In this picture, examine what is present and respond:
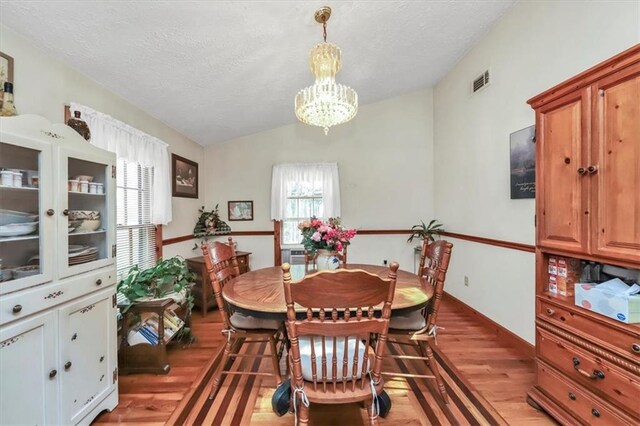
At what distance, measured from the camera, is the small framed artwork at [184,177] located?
353 cm

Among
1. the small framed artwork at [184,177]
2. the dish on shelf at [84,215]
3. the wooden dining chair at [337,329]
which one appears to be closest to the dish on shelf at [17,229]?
the dish on shelf at [84,215]

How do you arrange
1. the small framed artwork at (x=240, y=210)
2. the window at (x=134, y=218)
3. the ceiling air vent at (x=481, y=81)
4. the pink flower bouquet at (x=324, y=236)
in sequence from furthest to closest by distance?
the small framed artwork at (x=240, y=210) → the ceiling air vent at (x=481, y=81) → the window at (x=134, y=218) → the pink flower bouquet at (x=324, y=236)

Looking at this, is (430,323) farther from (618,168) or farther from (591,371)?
(618,168)

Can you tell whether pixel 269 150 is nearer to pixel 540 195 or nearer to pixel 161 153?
pixel 161 153

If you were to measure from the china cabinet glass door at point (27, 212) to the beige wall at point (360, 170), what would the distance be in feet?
9.99

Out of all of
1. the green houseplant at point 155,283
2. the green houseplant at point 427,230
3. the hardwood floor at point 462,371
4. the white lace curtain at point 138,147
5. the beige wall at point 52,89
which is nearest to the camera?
the beige wall at point 52,89

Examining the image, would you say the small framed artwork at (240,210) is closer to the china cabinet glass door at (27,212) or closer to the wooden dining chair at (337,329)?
the china cabinet glass door at (27,212)

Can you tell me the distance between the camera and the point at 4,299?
47.9 inches

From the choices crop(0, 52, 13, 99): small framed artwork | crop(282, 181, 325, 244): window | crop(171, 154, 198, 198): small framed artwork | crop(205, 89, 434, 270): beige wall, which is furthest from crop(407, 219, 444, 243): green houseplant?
crop(0, 52, 13, 99): small framed artwork

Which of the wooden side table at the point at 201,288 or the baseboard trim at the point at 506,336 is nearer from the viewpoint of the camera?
the baseboard trim at the point at 506,336

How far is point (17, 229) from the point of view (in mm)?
1363

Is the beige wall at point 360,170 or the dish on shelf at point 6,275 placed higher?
the beige wall at point 360,170

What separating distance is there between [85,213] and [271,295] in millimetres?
1249

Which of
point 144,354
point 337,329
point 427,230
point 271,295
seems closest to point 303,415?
point 337,329
